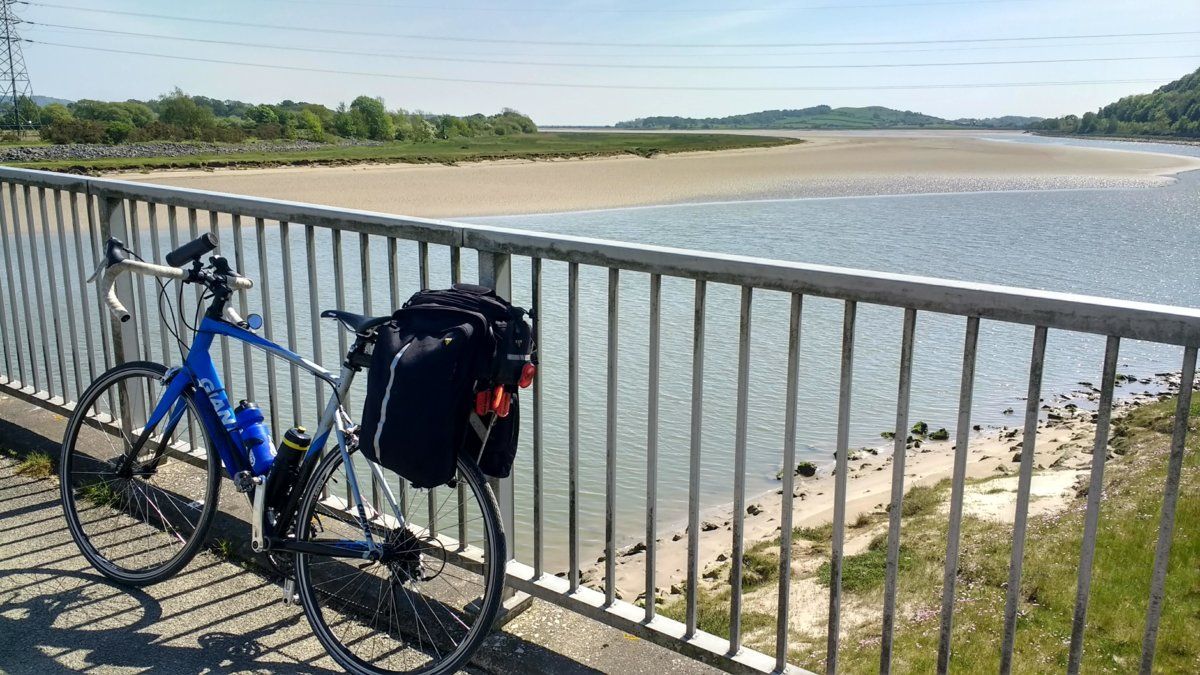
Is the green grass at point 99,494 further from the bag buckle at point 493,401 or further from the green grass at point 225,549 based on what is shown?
the bag buckle at point 493,401

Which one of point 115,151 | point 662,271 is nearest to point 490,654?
point 662,271

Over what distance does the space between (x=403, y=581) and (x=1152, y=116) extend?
164703 mm

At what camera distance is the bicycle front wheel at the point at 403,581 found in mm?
2863

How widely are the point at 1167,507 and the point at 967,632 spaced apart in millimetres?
2705

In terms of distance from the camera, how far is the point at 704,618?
5.06 metres

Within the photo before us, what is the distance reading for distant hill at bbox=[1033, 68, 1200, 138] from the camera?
131625mm

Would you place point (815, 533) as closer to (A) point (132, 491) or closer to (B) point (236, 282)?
(A) point (132, 491)

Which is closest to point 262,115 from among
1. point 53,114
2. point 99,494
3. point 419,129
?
point 419,129

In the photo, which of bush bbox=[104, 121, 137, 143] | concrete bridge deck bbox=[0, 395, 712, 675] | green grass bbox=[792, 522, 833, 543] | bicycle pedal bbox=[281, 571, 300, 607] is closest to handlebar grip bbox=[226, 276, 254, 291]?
bicycle pedal bbox=[281, 571, 300, 607]

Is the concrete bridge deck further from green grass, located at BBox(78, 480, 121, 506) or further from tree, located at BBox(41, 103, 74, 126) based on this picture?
tree, located at BBox(41, 103, 74, 126)

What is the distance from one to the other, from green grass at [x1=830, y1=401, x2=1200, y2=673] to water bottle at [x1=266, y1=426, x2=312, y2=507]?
7.87ft

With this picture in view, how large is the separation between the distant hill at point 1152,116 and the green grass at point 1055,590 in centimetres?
14058

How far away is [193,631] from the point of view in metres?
3.26

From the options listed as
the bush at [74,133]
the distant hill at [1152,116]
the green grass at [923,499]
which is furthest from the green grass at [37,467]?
the distant hill at [1152,116]
